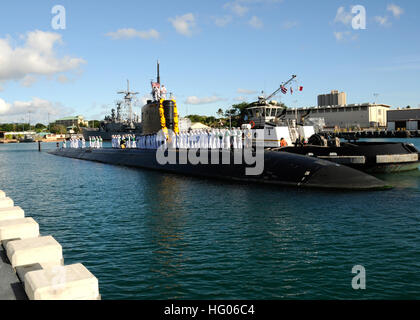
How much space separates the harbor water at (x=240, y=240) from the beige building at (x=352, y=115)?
12653cm

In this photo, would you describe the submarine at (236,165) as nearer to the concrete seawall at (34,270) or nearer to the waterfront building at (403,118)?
the concrete seawall at (34,270)

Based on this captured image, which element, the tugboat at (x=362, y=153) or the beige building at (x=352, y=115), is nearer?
the tugboat at (x=362, y=153)

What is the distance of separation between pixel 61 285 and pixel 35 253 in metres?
1.61

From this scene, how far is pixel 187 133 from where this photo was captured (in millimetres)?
29328

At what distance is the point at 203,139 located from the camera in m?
27.9

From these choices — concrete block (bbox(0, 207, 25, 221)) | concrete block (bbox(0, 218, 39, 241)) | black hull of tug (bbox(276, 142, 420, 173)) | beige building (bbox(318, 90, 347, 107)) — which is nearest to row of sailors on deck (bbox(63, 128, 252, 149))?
black hull of tug (bbox(276, 142, 420, 173))

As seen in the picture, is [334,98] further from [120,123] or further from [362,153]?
[362,153]

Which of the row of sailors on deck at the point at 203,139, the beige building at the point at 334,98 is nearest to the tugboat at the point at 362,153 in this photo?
the row of sailors on deck at the point at 203,139

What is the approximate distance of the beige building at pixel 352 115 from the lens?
139875 millimetres

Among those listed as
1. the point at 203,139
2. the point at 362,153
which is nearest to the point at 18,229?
the point at 203,139

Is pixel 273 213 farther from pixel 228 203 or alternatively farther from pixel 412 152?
pixel 412 152
